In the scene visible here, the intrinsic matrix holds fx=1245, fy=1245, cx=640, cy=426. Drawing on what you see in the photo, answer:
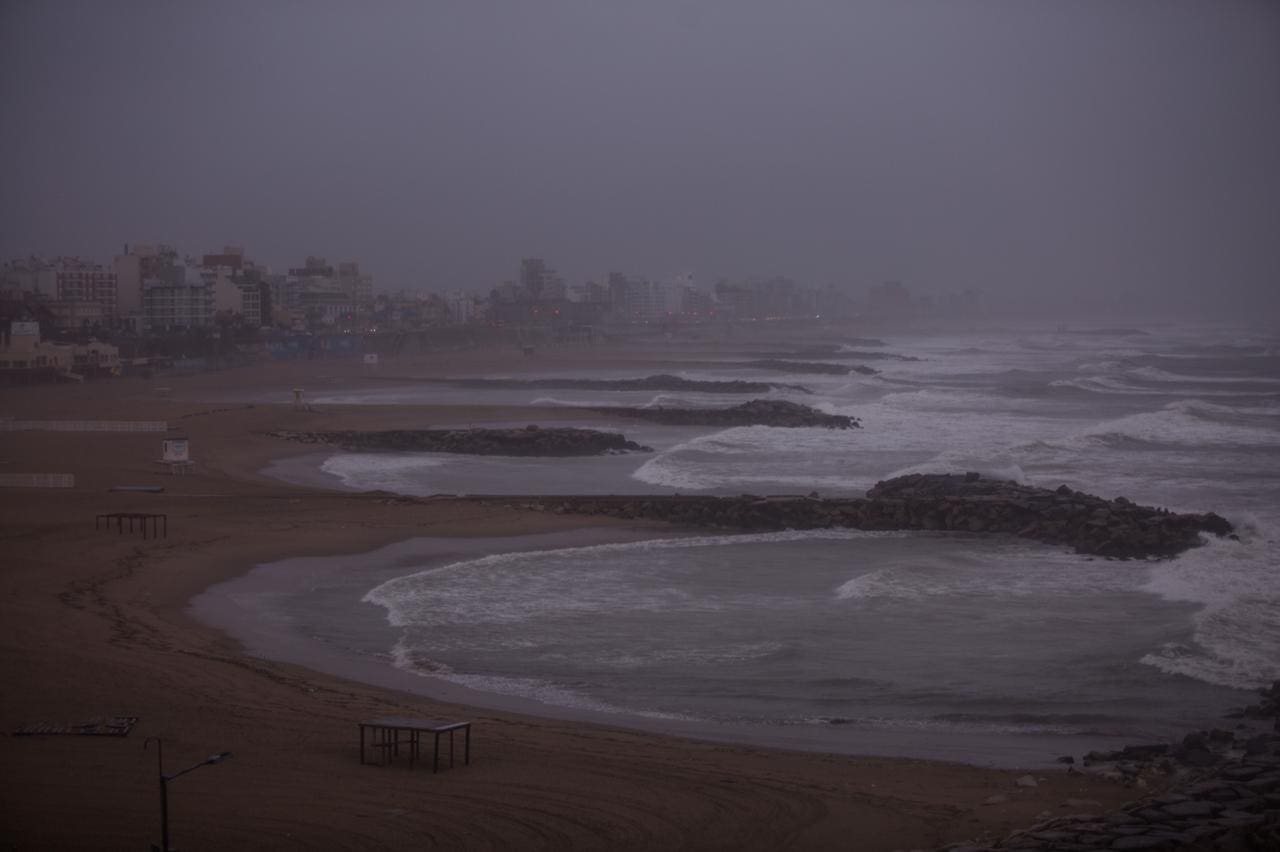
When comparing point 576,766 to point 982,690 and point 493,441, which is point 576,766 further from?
point 493,441

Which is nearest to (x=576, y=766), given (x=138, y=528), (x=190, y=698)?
(x=190, y=698)

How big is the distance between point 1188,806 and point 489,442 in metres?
20.1

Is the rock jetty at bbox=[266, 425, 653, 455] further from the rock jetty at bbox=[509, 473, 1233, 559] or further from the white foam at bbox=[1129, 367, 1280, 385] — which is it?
the white foam at bbox=[1129, 367, 1280, 385]

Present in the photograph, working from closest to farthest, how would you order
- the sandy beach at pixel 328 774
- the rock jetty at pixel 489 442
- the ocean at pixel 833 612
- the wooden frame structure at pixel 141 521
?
1. the sandy beach at pixel 328 774
2. the ocean at pixel 833 612
3. the wooden frame structure at pixel 141 521
4. the rock jetty at pixel 489 442

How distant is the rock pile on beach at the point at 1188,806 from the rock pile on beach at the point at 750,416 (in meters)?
22.2

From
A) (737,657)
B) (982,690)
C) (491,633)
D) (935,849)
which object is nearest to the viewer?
(935,849)

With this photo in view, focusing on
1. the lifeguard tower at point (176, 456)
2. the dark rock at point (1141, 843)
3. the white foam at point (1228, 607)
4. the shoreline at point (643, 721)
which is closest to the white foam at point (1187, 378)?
the white foam at point (1228, 607)

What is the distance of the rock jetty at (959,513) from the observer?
50.1ft

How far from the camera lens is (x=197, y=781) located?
6453mm

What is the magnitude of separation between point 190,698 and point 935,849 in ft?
15.9

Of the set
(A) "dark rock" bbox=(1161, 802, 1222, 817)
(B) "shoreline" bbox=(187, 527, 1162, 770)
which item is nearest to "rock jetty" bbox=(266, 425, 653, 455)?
(B) "shoreline" bbox=(187, 527, 1162, 770)

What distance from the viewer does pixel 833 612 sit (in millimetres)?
11609

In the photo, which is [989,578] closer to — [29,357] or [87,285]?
[29,357]

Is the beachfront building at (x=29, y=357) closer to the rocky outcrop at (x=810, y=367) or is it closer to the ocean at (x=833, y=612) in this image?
the ocean at (x=833, y=612)
